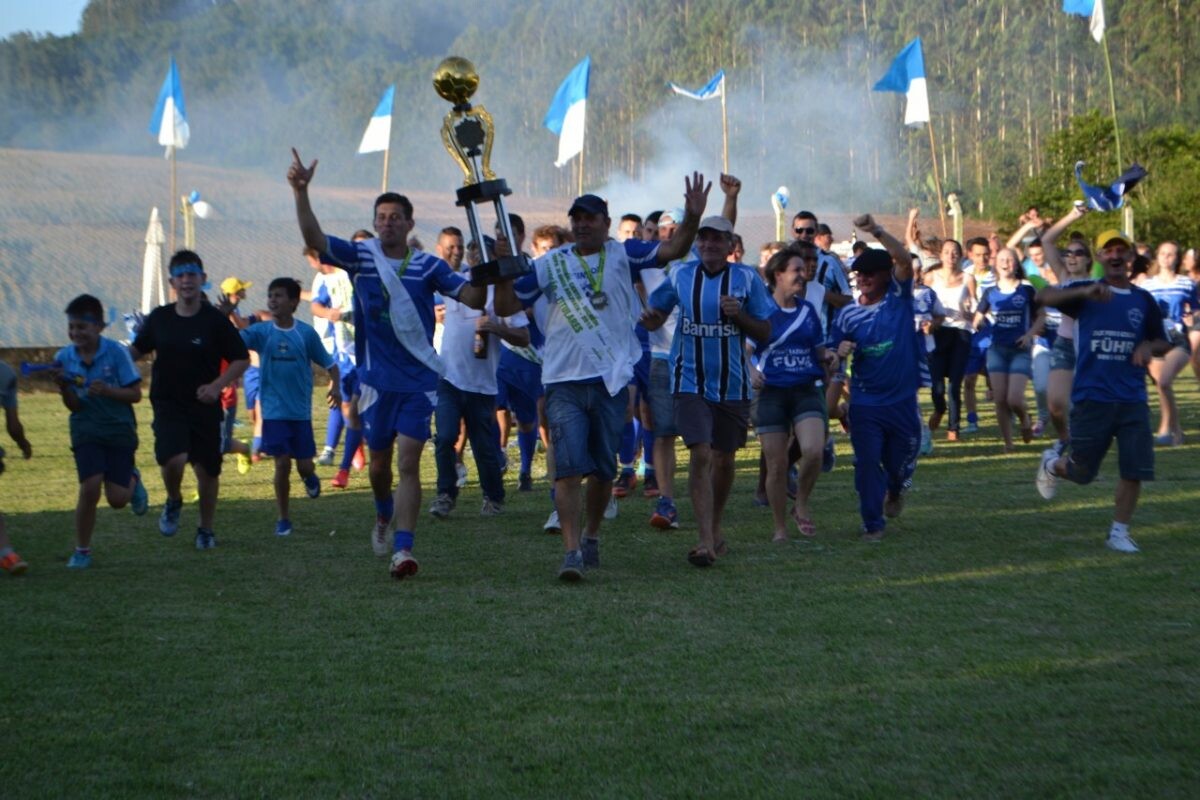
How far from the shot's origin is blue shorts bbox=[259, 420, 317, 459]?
431 inches

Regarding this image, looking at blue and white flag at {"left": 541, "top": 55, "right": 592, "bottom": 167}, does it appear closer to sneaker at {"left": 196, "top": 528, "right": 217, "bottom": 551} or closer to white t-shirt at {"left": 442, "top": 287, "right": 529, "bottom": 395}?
white t-shirt at {"left": 442, "top": 287, "right": 529, "bottom": 395}

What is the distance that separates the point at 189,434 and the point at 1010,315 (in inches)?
340

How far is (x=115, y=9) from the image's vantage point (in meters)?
103

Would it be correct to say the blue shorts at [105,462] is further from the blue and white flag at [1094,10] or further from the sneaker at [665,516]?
the blue and white flag at [1094,10]

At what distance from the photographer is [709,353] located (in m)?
9.02

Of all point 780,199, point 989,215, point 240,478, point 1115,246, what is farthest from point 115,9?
point 1115,246

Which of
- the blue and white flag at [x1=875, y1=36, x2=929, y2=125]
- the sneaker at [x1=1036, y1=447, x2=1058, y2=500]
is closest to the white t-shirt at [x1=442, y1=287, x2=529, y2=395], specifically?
the sneaker at [x1=1036, y1=447, x2=1058, y2=500]

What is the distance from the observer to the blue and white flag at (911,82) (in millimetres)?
28375

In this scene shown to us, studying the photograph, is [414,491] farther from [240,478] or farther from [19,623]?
[240,478]

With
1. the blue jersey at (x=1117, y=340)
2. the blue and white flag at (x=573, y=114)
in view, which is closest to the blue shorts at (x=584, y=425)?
the blue jersey at (x=1117, y=340)

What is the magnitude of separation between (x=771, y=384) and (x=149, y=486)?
6.30 m

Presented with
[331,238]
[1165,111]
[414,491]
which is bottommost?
[414,491]

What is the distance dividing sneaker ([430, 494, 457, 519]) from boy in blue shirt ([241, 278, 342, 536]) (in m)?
0.91

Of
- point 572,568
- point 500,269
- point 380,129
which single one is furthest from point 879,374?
point 380,129
